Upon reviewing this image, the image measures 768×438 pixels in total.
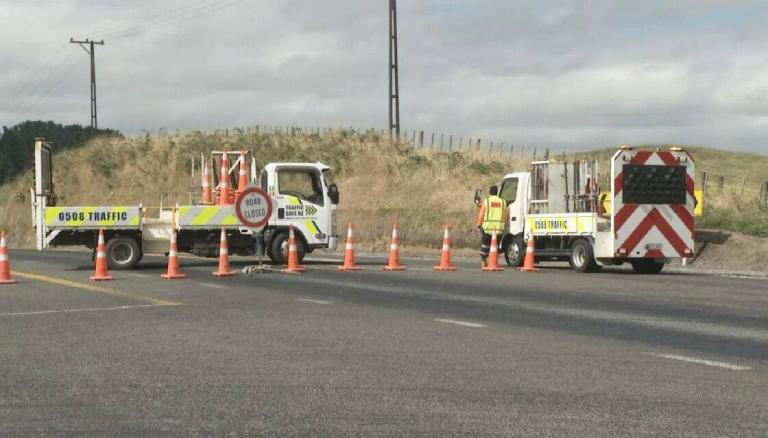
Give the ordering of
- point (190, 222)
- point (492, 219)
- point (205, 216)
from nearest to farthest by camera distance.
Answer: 1. point (190, 222)
2. point (205, 216)
3. point (492, 219)

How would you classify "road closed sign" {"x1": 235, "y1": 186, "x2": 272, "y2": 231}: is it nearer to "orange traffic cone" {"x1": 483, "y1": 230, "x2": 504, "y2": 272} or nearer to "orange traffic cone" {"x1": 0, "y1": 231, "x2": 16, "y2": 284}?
"orange traffic cone" {"x1": 0, "y1": 231, "x2": 16, "y2": 284}

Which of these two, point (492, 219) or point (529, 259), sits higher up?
point (492, 219)

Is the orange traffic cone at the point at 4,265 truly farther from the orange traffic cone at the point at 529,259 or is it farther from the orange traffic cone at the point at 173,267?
the orange traffic cone at the point at 529,259

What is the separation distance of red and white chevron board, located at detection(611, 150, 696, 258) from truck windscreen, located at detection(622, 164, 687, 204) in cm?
9

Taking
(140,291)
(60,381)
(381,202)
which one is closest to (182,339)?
(60,381)

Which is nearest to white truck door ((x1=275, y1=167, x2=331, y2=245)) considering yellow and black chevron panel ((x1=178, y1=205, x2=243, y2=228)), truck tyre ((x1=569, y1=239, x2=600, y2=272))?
yellow and black chevron panel ((x1=178, y1=205, x2=243, y2=228))

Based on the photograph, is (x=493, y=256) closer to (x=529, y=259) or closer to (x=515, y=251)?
(x=529, y=259)

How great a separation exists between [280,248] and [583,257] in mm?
Result: 7097

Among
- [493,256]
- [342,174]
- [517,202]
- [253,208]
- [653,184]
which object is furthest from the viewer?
[342,174]

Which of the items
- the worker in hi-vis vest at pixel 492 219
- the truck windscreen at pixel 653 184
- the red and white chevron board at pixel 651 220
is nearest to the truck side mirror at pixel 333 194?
the worker in hi-vis vest at pixel 492 219

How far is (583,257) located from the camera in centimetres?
2259

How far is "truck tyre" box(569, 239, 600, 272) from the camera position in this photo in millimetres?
22375

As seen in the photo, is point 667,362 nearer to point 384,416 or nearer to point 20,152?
point 384,416

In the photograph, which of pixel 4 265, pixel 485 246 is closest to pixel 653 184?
pixel 485 246
